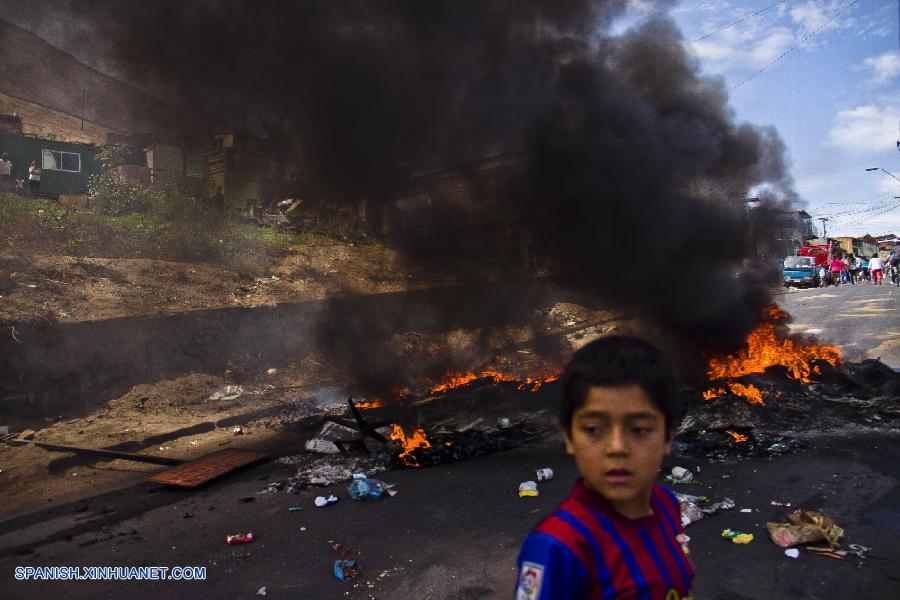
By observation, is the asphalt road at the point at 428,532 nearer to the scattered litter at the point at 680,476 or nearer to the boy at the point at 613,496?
the scattered litter at the point at 680,476

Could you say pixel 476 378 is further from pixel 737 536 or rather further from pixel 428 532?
pixel 737 536

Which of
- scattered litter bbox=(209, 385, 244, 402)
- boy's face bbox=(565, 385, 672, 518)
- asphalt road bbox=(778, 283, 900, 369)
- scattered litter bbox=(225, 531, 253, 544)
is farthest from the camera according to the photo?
asphalt road bbox=(778, 283, 900, 369)

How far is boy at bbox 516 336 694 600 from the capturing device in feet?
4.04

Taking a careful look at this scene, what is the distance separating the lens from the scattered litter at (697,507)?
165 inches

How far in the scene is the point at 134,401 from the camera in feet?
28.7

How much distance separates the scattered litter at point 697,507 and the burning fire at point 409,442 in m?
2.57

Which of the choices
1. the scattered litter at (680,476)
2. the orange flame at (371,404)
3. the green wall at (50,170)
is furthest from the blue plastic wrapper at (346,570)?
the green wall at (50,170)

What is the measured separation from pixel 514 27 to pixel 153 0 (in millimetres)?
5988

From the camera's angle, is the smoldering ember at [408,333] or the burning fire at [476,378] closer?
the smoldering ember at [408,333]

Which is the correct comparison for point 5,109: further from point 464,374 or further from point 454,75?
point 464,374

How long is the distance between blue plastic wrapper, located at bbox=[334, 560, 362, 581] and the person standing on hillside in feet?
65.0

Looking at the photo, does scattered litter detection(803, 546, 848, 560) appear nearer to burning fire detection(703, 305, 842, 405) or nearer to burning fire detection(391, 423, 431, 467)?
burning fire detection(391, 423, 431, 467)

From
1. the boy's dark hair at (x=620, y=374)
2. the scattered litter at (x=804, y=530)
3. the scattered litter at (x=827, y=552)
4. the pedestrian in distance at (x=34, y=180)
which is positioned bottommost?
the scattered litter at (x=827, y=552)

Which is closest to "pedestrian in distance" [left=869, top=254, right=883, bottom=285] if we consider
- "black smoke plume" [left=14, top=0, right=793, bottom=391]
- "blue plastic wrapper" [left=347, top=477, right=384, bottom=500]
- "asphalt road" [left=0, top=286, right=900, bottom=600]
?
"black smoke plume" [left=14, top=0, right=793, bottom=391]
